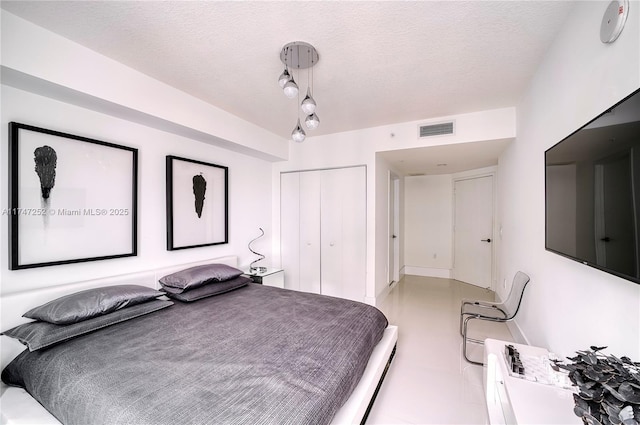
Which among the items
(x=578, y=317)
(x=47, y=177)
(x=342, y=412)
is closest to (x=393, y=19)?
(x=578, y=317)

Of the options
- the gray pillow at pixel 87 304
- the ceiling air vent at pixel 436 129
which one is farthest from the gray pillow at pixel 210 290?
the ceiling air vent at pixel 436 129

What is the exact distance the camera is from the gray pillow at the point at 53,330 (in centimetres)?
151

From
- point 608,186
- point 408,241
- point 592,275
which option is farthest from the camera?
point 408,241

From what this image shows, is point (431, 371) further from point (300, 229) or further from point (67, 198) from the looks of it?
point (67, 198)

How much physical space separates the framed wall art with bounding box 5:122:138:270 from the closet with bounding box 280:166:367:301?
2.30 meters

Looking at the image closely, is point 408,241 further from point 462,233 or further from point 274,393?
point 274,393

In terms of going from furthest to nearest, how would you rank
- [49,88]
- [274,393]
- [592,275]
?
1. [49,88]
2. [592,275]
3. [274,393]

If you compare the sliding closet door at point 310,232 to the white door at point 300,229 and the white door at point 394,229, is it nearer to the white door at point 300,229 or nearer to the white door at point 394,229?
the white door at point 300,229

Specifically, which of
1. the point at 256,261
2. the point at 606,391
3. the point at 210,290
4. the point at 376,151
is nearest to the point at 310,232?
the point at 256,261

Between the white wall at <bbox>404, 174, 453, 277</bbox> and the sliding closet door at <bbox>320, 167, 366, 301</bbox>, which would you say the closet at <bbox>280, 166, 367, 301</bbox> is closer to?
the sliding closet door at <bbox>320, 167, 366, 301</bbox>

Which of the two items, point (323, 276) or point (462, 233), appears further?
point (462, 233)

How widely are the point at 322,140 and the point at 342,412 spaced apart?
355 cm

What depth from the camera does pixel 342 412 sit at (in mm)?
1378

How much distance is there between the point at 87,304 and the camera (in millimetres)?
1787
